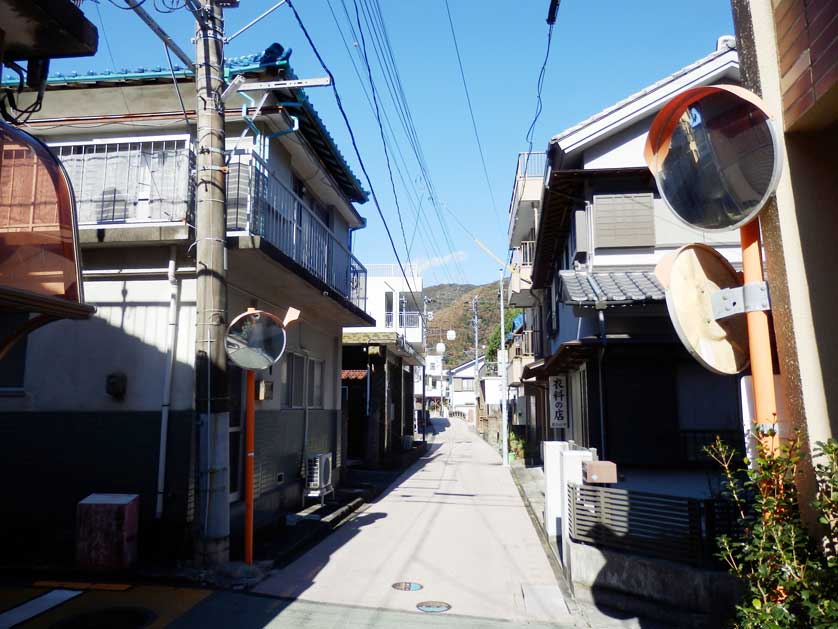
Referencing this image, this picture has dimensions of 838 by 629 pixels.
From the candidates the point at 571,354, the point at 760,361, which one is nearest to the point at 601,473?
the point at 571,354

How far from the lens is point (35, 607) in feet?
20.1

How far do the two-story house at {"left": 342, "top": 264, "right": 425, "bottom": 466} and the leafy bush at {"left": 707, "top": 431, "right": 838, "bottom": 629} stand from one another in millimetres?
12210

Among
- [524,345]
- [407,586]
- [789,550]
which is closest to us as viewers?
[789,550]

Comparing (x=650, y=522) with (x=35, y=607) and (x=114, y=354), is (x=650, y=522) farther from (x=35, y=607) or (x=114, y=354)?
(x=114, y=354)

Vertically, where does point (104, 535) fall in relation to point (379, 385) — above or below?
below

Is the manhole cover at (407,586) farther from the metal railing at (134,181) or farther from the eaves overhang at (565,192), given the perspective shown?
the eaves overhang at (565,192)

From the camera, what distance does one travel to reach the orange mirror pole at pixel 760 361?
11.4ft

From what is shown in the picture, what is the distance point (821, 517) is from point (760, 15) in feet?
10.0

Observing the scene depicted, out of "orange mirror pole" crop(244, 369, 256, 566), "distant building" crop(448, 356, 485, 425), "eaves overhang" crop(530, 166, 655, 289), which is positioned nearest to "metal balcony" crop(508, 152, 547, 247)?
"eaves overhang" crop(530, 166, 655, 289)

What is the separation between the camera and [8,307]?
481 cm

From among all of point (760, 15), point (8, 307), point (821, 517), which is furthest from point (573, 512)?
point (8, 307)

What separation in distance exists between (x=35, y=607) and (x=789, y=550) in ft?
21.6

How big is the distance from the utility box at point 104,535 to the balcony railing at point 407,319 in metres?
23.2

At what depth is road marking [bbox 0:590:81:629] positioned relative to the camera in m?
5.77
